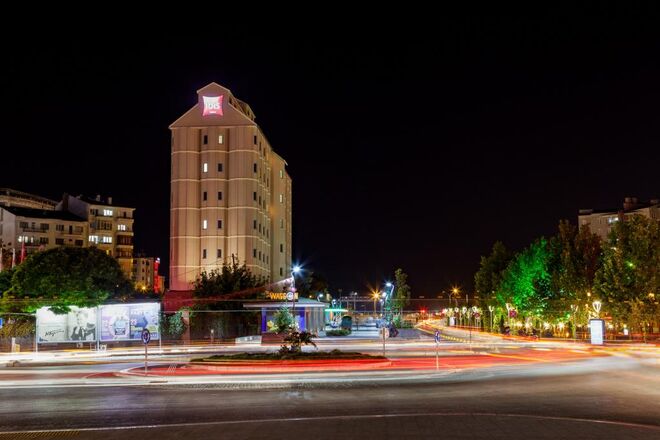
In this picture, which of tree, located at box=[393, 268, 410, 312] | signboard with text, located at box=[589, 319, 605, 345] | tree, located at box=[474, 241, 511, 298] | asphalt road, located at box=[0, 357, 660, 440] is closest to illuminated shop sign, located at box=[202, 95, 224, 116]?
tree, located at box=[393, 268, 410, 312]

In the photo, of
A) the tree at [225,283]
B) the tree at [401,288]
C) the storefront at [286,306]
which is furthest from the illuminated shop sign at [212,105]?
the tree at [401,288]

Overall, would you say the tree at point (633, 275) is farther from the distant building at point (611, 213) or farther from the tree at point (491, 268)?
the distant building at point (611, 213)

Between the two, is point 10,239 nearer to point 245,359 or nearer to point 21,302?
point 21,302

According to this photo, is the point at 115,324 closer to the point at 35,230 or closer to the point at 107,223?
the point at 35,230

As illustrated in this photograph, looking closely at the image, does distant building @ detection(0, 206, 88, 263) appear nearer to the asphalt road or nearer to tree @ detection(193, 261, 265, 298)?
tree @ detection(193, 261, 265, 298)

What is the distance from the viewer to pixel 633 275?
6544 cm

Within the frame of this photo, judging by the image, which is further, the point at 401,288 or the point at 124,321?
the point at 401,288

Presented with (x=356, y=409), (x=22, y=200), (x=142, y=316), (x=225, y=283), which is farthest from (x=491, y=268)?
(x=22, y=200)

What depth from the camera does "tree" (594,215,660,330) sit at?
64062mm

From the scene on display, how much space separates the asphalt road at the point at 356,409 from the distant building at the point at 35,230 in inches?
4245

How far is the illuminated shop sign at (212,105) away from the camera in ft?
292

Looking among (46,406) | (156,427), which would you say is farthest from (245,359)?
(156,427)

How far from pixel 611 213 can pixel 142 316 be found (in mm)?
128386

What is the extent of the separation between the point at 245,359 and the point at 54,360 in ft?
65.6
